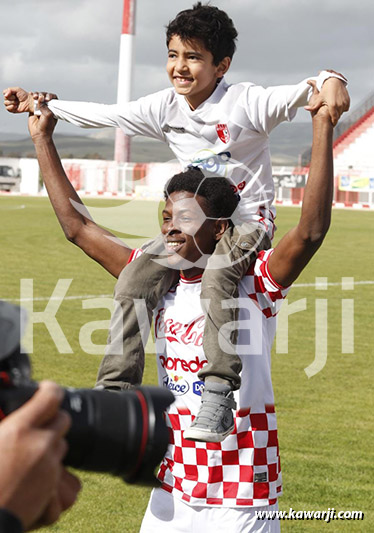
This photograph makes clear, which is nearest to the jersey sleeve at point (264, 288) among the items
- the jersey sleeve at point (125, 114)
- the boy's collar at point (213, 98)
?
the boy's collar at point (213, 98)

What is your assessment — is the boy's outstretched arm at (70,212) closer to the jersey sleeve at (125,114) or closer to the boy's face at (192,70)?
the jersey sleeve at (125,114)

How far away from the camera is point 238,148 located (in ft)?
12.9

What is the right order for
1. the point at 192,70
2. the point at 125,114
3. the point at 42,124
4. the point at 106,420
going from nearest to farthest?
the point at 106,420 < the point at 42,124 < the point at 192,70 < the point at 125,114

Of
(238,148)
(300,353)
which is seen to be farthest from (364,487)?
(300,353)

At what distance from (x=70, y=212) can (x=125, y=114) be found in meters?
0.79

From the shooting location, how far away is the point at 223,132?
12.9ft

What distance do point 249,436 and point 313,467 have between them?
3.02m

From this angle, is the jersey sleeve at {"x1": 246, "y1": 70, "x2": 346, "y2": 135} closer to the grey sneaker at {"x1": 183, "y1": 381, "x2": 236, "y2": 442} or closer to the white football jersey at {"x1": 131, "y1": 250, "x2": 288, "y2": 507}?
the white football jersey at {"x1": 131, "y1": 250, "x2": 288, "y2": 507}

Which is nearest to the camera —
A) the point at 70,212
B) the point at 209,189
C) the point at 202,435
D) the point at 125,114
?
the point at 202,435

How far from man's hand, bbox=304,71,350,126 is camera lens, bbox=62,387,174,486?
1.37 m

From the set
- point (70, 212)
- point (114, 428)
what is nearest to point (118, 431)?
point (114, 428)

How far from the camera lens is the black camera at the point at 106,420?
148 centimetres

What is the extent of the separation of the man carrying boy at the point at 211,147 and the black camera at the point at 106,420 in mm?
1291

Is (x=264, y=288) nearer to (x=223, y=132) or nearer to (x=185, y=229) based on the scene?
(x=185, y=229)
